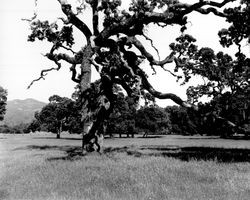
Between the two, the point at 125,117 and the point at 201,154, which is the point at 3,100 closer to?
the point at 125,117

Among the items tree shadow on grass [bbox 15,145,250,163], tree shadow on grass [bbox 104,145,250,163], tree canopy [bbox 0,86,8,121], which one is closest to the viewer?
tree shadow on grass [bbox 104,145,250,163]

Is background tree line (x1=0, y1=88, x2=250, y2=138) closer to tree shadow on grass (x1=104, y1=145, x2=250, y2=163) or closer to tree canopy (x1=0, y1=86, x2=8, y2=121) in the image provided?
tree shadow on grass (x1=104, y1=145, x2=250, y2=163)

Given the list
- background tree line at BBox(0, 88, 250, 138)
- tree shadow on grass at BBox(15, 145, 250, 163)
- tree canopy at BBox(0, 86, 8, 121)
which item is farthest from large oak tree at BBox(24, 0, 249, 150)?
tree canopy at BBox(0, 86, 8, 121)

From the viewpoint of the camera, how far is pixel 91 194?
385 inches

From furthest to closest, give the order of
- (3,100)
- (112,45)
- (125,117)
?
(125,117) → (3,100) → (112,45)

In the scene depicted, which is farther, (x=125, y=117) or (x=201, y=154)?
(x=125, y=117)

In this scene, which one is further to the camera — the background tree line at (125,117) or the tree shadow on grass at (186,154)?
the background tree line at (125,117)

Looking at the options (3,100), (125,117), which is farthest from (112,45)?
(125,117)

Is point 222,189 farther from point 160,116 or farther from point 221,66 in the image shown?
point 160,116

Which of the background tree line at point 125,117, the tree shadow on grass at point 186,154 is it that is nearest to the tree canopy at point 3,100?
the background tree line at point 125,117

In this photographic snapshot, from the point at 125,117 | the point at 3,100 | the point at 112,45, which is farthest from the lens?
the point at 125,117

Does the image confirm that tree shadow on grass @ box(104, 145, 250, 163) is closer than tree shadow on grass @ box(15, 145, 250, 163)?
Yes

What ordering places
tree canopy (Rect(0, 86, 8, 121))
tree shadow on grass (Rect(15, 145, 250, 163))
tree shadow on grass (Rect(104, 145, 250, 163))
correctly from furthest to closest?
1. tree canopy (Rect(0, 86, 8, 121))
2. tree shadow on grass (Rect(15, 145, 250, 163))
3. tree shadow on grass (Rect(104, 145, 250, 163))

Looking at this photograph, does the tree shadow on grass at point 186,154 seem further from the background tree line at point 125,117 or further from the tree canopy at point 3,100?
the tree canopy at point 3,100
